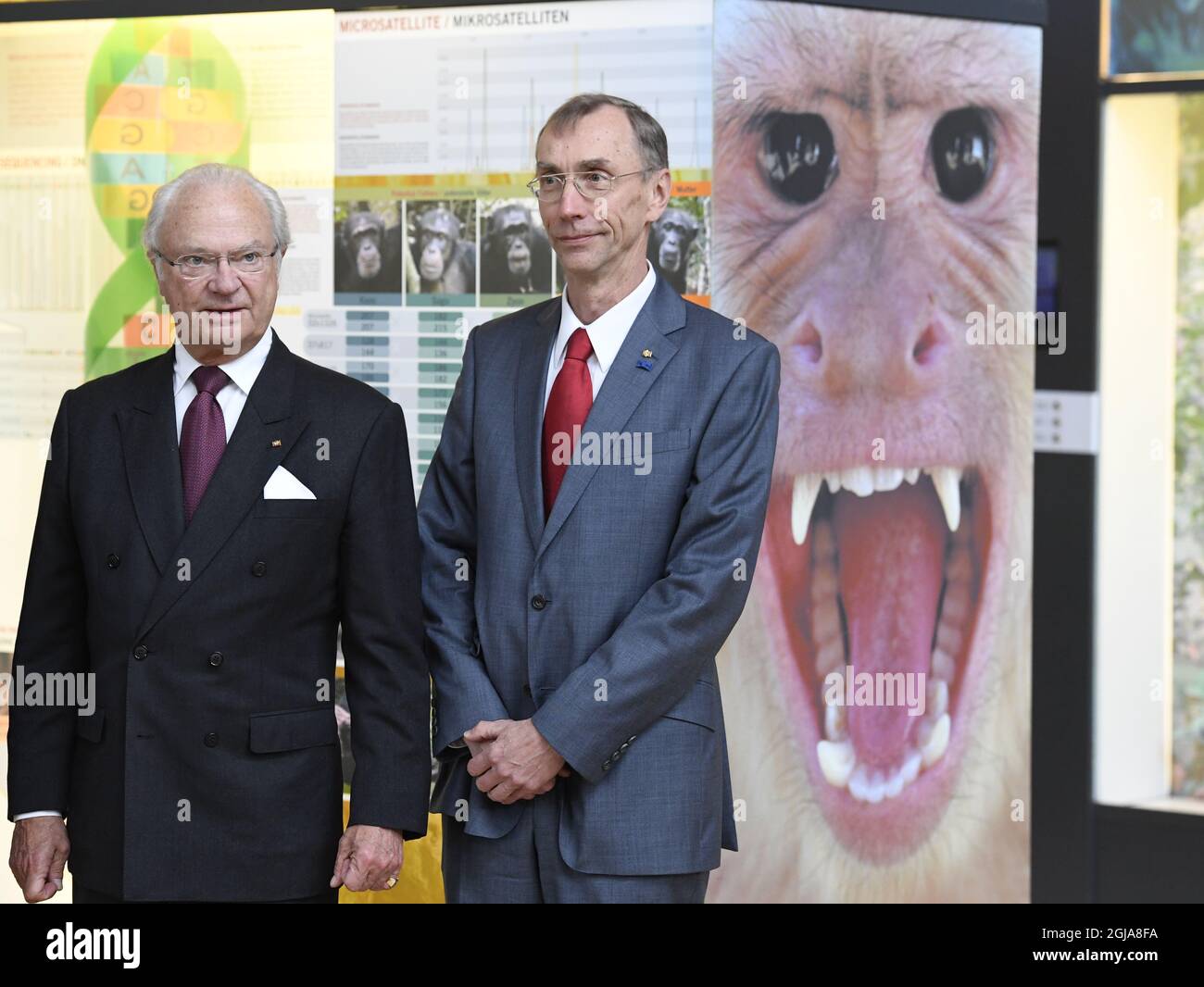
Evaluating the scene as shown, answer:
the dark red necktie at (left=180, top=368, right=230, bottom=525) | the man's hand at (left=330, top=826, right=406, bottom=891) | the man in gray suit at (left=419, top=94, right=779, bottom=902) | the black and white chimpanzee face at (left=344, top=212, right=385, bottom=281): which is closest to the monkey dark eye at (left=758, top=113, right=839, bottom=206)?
the black and white chimpanzee face at (left=344, top=212, right=385, bottom=281)

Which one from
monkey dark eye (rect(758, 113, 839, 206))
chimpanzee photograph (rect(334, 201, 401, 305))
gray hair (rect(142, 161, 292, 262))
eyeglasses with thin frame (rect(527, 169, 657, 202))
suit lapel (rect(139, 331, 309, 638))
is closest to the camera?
suit lapel (rect(139, 331, 309, 638))

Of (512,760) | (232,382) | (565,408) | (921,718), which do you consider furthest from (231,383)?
(921,718)

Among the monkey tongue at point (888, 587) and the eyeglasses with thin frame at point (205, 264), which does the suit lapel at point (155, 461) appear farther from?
the monkey tongue at point (888, 587)

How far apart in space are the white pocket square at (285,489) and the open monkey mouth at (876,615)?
77.3 inches

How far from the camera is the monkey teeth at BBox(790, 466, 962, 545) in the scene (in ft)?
14.1

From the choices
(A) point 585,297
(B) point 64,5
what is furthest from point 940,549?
(B) point 64,5

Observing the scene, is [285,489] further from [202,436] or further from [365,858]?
[365,858]

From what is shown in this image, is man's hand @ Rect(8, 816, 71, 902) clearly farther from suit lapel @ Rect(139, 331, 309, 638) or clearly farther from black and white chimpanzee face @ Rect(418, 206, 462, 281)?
black and white chimpanzee face @ Rect(418, 206, 462, 281)

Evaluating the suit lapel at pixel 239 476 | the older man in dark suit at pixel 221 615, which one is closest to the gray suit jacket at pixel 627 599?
the older man in dark suit at pixel 221 615

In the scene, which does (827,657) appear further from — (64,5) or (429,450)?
(64,5)

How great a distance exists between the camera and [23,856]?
265cm

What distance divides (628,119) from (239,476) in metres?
1.00

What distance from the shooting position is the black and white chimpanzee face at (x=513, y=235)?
14.1 feet

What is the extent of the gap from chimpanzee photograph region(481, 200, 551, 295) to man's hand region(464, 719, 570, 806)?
6.24 ft
